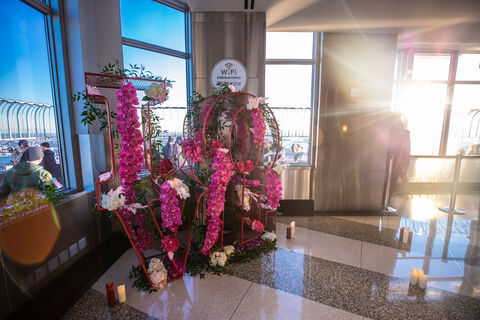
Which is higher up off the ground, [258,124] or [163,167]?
[258,124]

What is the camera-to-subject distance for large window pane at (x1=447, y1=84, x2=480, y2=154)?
500cm

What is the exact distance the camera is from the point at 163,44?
3455 mm

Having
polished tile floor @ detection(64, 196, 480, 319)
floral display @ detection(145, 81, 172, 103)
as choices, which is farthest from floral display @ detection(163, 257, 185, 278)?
floral display @ detection(145, 81, 172, 103)

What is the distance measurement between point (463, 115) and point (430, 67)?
1.23m

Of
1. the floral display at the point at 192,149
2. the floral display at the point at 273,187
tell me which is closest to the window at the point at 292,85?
the floral display at the point at 273,187

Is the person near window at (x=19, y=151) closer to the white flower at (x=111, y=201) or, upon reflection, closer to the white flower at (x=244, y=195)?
the white flower at (x=111, y=201)

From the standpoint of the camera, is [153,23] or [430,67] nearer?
[153,23]

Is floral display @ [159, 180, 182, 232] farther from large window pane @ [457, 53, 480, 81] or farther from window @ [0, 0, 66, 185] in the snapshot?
large window pane @ [457, 53, 480, 81]

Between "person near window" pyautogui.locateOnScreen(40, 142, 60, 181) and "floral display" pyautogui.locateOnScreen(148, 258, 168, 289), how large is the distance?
4.60 feet

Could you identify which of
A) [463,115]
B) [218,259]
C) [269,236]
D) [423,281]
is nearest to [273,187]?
[269,236]

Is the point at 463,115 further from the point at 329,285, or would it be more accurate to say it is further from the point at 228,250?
the point at 228,250

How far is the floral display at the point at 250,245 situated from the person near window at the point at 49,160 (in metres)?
2.09

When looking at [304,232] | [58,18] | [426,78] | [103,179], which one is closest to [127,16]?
[58,18]

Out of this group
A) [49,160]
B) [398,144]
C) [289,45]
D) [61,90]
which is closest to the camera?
[49,160]
